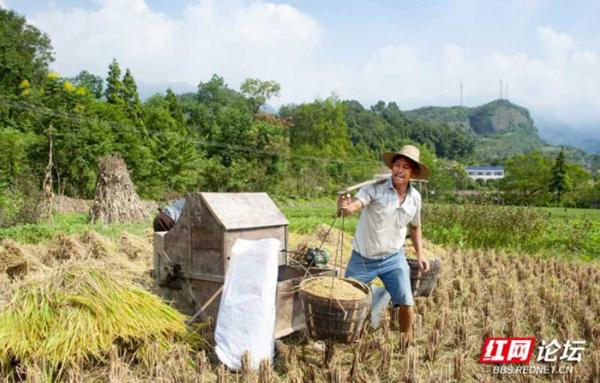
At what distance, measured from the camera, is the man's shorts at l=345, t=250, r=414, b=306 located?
4293 millimetres

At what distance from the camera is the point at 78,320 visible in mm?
3828

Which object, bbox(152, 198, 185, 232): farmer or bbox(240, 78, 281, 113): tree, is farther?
bbox(240, 78, 281, 113): tree

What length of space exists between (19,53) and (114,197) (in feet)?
81.8

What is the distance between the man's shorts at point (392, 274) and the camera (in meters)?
4.29

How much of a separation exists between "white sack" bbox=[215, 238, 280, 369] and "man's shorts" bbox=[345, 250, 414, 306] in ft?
2.45

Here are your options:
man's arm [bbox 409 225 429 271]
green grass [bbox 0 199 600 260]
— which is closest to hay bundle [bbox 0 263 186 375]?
man's arm [bbox 409 225 429 271]

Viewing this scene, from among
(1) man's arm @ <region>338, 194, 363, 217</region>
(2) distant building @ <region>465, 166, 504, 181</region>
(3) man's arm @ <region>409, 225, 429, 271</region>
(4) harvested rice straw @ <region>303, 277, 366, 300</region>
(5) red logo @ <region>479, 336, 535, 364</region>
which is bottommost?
(5) red logo @ <region>479, 336, 535, 364</region>

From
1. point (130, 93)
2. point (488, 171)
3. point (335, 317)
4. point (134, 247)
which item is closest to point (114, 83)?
point (130, 93)

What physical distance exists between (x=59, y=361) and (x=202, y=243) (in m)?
1.68

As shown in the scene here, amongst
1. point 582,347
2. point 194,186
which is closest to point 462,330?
point 582,347

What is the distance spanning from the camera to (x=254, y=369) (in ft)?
12.9

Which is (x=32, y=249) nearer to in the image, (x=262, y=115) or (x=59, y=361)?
(x=59, y=361)

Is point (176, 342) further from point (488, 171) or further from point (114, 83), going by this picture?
point (488, 171)

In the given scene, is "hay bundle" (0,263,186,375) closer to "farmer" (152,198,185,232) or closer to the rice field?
the rice field
